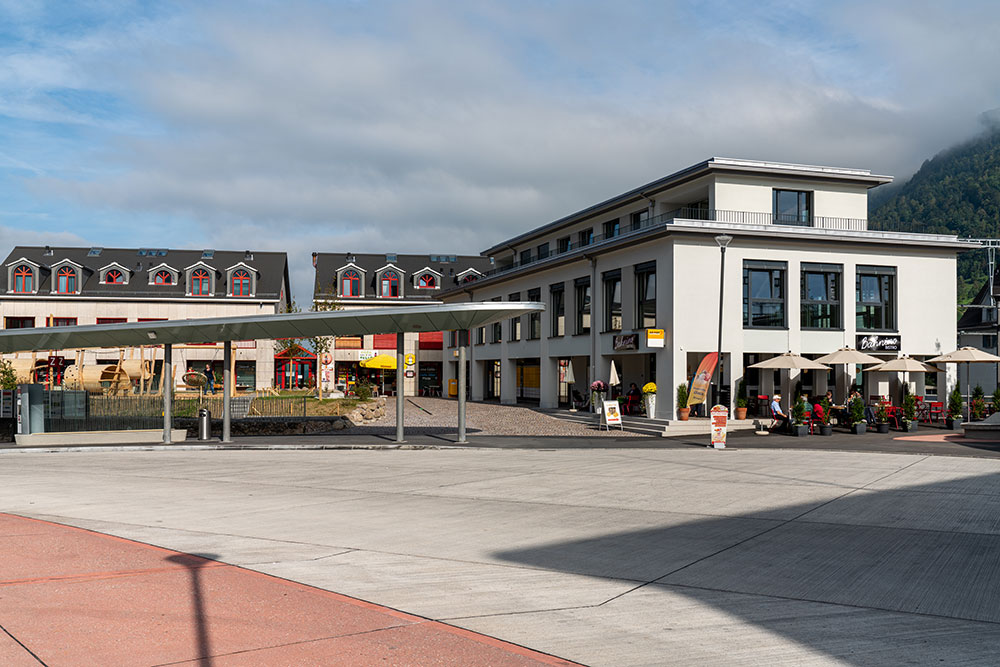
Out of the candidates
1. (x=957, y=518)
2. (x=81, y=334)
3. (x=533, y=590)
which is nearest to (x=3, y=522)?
(x=533, y=590)

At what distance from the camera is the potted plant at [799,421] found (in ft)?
101

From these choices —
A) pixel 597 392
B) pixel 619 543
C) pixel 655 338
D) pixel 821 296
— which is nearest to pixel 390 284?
pixel 597 392

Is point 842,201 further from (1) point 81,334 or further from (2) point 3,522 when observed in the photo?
(2) point 3,522

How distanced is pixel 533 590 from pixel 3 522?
26.7ft

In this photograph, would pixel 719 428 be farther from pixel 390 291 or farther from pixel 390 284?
pixel 390 284

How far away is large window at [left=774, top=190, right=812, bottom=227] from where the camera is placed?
37.2 meters

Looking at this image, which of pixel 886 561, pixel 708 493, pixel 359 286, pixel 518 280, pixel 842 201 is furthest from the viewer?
pixel 359 286

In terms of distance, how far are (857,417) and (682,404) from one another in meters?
6.44

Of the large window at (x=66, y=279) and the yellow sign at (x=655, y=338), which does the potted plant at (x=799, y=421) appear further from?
the large window at (x=66, y=279)

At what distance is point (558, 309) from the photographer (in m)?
44.4

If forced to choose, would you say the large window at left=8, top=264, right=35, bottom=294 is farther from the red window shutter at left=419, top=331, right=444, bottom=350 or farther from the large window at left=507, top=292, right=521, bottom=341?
the large window at left=507, top=292, right=521, bottom=341

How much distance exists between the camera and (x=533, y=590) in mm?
7902

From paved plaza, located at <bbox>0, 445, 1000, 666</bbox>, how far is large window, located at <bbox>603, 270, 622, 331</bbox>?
18252 millimetres

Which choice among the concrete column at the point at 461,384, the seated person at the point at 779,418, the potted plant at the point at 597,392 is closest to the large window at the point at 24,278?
the potted plant at the point at 597,392
